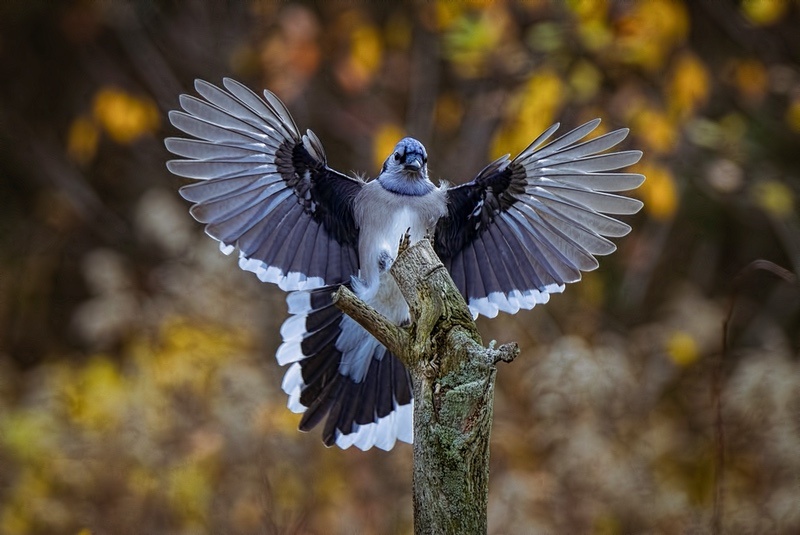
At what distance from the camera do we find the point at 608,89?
5.33 metres

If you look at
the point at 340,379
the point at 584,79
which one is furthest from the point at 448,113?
the point at 340,379

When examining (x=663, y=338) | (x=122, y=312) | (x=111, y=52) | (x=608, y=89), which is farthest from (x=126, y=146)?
(x=663, y=338)

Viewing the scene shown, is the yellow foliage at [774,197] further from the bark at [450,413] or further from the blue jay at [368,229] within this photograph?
the bark at [450,413]

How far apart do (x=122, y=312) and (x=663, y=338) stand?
3047 mm

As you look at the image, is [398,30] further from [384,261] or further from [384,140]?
[384,261]

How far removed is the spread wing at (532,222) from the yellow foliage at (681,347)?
91.6 inches

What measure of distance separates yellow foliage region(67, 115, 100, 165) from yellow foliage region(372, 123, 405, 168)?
1944 millimetres

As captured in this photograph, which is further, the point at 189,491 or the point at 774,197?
the point at 774,197

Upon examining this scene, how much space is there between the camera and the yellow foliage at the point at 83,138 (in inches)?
234

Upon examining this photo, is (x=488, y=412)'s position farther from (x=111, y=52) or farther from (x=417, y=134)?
(x=111, y=52)

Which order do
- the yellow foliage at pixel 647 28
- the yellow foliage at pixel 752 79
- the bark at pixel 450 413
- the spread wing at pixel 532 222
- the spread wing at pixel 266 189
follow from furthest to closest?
1. the yellow foliage at pixel 752 79
2. the yellow foliage at pixel 647 28
3. the spread wing at pixel 532 222
4. the spread wing at pixel 266 189
5. the bark at pixel 450 413

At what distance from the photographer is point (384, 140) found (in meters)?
5.11

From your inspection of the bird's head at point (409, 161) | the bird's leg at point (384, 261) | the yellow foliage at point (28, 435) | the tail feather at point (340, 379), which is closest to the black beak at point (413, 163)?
the bird's head at point (409, 161)

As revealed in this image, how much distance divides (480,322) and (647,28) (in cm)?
184
